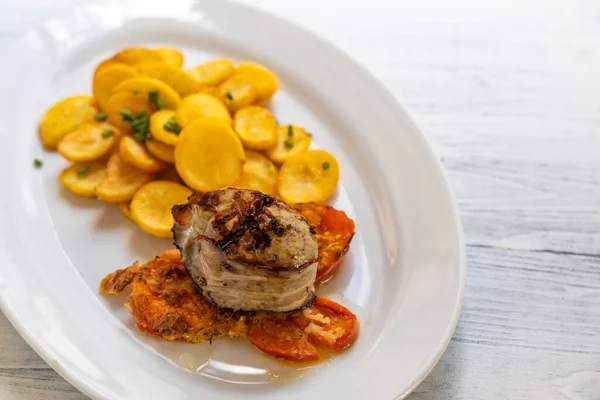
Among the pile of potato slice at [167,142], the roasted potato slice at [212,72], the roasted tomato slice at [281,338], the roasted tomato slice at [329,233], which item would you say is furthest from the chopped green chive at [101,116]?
the roasted tomato slice at [281,338]

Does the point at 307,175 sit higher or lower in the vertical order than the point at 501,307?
higher

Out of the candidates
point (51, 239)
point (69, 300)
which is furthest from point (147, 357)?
point (51, 239)

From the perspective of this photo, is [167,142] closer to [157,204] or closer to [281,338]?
[157,204]

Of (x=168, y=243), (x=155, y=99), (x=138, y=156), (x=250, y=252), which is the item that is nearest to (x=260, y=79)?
(x=155, y=99)

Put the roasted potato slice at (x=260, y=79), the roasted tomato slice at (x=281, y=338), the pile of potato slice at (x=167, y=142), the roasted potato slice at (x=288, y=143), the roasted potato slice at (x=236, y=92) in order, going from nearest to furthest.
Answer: the roasted tomato slice at (x=281, y=338) < the pile of potato slice at (x=167, y=142) < the roasted potato slice at (x=288, y=143) < the roasted potato slice at (x=236, y=92) < the roasted potato slice at (x=260, y=79)

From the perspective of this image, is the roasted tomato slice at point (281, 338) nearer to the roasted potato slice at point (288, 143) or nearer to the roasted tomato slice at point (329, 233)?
the roasted tomato slice at point (329, 233)

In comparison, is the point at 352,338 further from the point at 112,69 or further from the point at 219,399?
the point at 112,69
